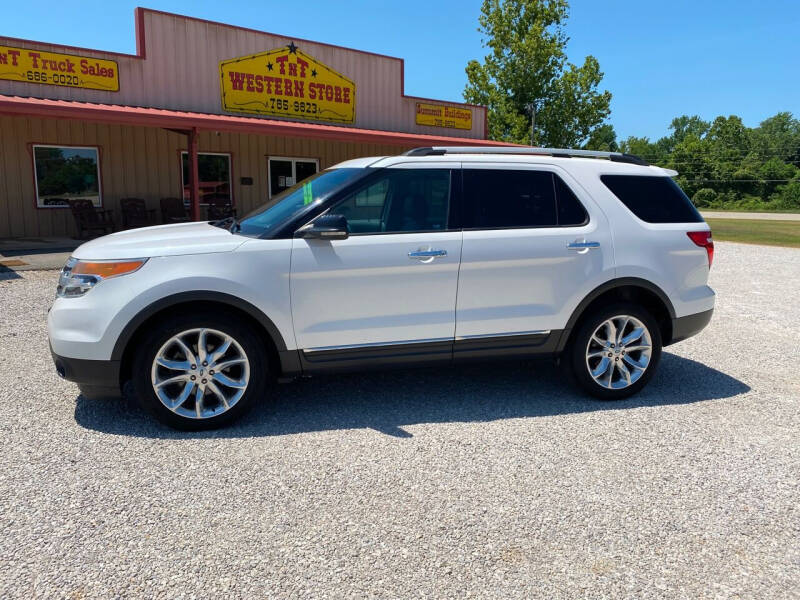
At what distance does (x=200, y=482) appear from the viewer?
126 inches

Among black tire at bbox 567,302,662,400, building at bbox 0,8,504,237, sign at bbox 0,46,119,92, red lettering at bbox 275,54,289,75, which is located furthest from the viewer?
red lettering at bbox 275,54,289,75

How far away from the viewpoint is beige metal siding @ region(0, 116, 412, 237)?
13828mm

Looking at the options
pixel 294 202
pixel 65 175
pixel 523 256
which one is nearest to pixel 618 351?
pixel 523 256

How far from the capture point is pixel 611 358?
454 centimetres

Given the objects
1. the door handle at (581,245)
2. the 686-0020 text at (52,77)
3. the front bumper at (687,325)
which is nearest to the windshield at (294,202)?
the door handle at (581,245)

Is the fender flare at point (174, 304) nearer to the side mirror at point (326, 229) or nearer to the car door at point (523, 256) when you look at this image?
the side mirror at point (326, 229)

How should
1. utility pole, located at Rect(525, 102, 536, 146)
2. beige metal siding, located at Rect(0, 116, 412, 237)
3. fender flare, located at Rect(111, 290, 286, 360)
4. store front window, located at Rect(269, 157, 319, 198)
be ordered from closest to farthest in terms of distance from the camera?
fender flare, located at Rect(111, 290, 286, 360)
beige metal siding, located at Rect(0, 116, 412, 237)
store front window, located at Rect(269, 157, 319, 198)
utility pole, located at Rect(525, 102, 536, 146)

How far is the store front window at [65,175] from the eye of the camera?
14.2m

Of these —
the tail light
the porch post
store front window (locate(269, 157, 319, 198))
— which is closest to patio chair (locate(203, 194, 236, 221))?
store front window (locate(269, 157, 319, 198))

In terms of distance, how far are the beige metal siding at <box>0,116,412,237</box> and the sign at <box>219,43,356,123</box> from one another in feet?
3.45

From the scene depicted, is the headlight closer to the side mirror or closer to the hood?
the hood

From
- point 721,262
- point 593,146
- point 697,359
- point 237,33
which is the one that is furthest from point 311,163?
point 593,146

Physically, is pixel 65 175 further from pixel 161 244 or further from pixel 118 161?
pixel 161 244

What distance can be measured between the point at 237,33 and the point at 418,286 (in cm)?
1431
